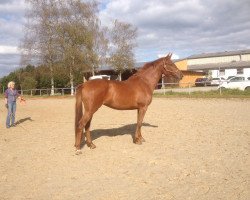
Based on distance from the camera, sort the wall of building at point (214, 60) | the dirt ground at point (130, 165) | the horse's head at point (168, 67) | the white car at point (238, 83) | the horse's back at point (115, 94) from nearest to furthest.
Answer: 1. the dirt ground at point (130, 165)
2. the horse's back at point (115, 94)
3. the horse's head at point (168, 67)
4. the white car at point (238, 83)
5. the wall of building at point (214, 60)

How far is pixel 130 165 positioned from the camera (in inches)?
257

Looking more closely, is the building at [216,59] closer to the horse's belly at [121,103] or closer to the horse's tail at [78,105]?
the horse's belly at [121,103]

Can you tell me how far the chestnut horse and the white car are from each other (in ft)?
67.4

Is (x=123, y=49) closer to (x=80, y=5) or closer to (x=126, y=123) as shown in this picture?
(x=80, y=5)

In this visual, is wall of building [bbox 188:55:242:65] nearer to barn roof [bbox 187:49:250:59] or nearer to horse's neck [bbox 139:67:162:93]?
barn roof [bbox 187:49:250:59]

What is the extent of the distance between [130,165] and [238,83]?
80.5ft

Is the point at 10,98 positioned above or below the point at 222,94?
above

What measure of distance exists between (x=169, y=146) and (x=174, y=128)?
279 centimetres

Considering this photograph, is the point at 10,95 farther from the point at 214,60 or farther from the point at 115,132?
the point at 214,60

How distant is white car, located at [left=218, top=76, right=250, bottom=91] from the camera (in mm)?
28703

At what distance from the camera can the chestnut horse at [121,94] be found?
8.00m

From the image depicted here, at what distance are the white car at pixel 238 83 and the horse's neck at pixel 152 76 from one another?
20551 millimetres

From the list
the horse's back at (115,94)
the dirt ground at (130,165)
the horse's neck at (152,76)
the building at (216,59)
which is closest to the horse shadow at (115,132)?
the dirt ground at (130,165)

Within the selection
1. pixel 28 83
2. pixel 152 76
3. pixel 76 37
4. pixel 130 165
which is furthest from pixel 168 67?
pixel 28 83
